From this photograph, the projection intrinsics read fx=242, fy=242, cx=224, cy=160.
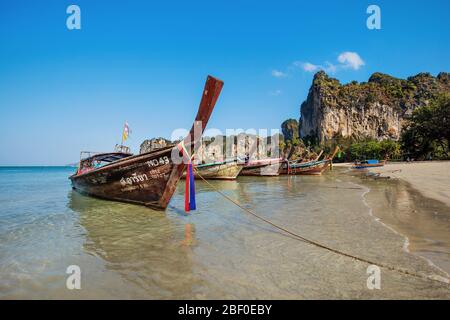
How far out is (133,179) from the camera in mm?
8602

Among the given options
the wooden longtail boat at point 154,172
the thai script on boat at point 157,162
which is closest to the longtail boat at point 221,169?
the wooden longtail boat at point 154,172

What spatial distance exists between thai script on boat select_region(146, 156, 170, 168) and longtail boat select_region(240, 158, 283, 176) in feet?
67.3

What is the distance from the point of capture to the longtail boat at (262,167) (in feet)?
92.1

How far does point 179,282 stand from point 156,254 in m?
1.22

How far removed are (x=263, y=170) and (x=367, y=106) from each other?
10397cm

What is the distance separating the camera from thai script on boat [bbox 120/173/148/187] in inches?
325

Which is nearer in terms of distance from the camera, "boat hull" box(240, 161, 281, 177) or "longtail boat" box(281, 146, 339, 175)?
"boat hull" box(240, 161, 281, 177)

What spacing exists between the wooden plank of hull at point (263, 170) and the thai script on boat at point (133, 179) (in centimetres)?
2033

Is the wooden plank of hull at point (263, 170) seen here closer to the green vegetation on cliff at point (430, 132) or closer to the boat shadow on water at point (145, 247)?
the boat shadow on water at point (145, 247)

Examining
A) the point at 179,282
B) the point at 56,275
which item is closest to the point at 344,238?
the point at 179,282

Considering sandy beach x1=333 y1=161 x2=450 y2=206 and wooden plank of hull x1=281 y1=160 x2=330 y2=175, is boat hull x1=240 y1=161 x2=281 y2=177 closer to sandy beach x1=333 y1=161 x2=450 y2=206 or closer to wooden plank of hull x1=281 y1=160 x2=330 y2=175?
wooden plank of hull x1=281 y1=160 x2=330 y2=175

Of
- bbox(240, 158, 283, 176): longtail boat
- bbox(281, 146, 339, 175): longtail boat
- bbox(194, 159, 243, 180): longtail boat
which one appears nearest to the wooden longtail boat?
Result: bbox(194, 159, 243, 180): longtail boat
